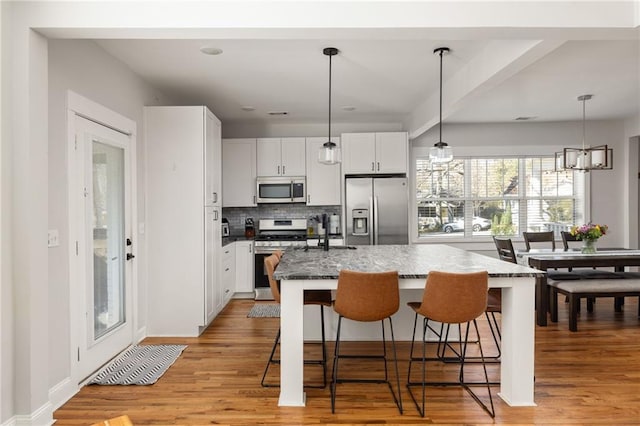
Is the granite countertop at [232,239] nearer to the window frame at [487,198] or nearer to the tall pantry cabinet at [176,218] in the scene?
the tall pantry cabinet at [176,218]

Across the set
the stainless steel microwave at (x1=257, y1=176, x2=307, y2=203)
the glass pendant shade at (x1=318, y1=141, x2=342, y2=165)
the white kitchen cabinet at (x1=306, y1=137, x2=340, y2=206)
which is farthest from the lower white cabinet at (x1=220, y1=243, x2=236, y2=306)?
the glass pendant shade at (x1=318, y1=141, x2=342, y2=165)

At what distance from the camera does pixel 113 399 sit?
9.47ft

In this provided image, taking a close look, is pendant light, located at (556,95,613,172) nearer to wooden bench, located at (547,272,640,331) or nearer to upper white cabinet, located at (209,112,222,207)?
wooden bench, located at (547,272,640,331)

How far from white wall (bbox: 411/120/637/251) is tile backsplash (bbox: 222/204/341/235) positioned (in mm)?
1823

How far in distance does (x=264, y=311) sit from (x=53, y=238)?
115 inches

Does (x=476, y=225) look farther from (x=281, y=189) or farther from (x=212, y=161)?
(x=212, y=161)

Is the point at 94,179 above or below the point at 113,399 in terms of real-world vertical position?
above

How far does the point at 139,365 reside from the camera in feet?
11.4

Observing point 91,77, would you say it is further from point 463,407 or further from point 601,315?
point 601,315

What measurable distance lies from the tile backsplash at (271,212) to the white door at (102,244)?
2737 mm

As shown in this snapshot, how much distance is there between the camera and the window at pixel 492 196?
6879 mm

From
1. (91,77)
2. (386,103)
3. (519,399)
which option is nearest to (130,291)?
(91,77)

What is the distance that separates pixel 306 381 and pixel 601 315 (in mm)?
3915

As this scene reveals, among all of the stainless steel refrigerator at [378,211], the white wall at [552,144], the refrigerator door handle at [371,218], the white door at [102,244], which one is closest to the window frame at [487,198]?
the white wall at [552,144]
